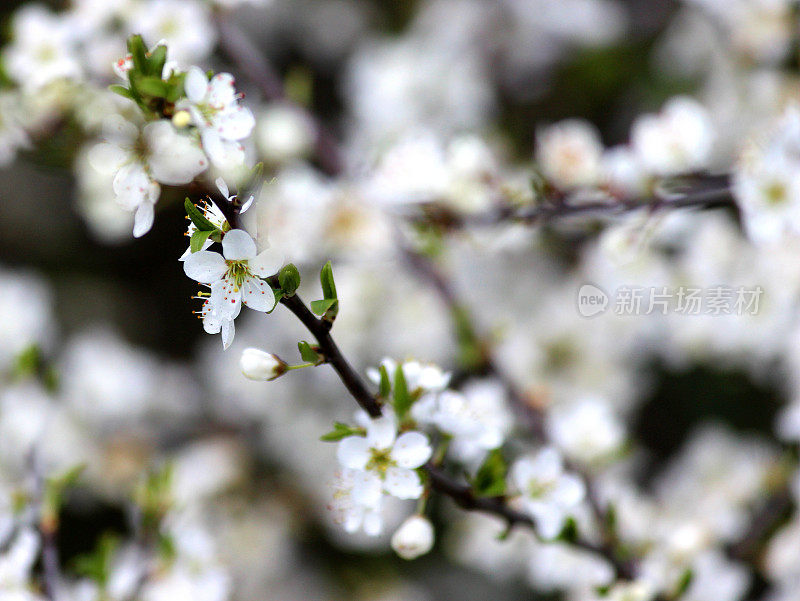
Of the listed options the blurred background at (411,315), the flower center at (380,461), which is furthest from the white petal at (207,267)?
the blurred background at (411,315)

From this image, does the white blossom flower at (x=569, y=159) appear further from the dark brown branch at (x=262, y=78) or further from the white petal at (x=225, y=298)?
the white petal at (x=225, y=298)

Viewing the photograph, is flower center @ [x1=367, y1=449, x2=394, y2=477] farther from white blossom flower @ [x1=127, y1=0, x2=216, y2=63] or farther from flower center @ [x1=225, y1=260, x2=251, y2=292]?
white blossom flower @ [x1=127, y1=0, x2=216, y2=63]

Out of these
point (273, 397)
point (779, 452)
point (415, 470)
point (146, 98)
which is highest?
point (146, 98)

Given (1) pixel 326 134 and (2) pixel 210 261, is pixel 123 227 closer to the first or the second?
(1) pixel 326 134

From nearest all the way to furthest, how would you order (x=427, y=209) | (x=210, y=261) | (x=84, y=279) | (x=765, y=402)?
(x=210, y=261) < (x=427, y=209) < (x=765, y=402) < (x=84, y=279)

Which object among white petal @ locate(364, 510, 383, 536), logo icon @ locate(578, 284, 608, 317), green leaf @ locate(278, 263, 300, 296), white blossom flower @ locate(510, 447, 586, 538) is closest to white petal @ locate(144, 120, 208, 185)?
green leaf @ locate(278, 263, 300, 296)

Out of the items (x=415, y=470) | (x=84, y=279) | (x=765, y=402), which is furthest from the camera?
(x=84, y=279)

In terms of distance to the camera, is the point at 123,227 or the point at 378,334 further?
the point at 378,334

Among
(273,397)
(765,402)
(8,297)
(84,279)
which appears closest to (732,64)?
(765,402)
